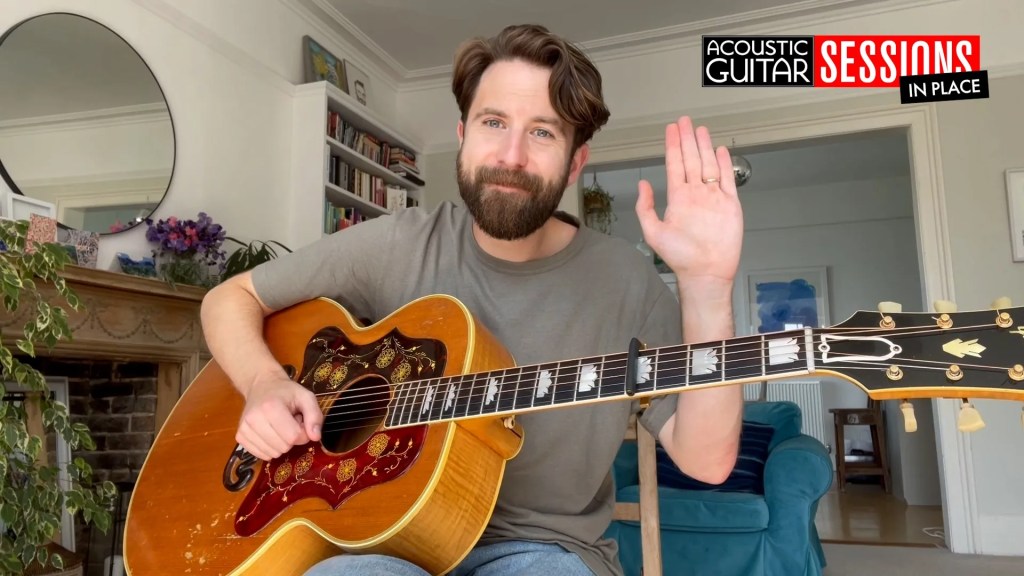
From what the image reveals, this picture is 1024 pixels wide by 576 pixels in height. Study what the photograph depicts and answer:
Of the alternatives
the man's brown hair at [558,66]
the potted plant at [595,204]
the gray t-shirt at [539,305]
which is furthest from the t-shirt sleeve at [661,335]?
the potted plant at [595,204]

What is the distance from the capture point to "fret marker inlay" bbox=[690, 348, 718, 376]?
733mm

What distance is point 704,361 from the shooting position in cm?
74

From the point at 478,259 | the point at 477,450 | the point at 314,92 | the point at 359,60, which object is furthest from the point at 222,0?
the point at 477,450

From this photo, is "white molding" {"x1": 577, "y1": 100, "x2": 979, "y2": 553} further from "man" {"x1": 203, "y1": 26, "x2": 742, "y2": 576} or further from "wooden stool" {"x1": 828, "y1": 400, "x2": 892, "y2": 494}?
"man" {"x1": 203, "y1": 26, "x2": 742, "y2": 576}

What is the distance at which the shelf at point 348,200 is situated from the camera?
3.78 metres

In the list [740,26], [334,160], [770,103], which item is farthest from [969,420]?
[740,26]

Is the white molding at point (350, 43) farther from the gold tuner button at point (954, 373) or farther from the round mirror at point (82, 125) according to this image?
the gold tuner button at point (954, 373)

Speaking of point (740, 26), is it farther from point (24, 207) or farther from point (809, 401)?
point (809, 401)

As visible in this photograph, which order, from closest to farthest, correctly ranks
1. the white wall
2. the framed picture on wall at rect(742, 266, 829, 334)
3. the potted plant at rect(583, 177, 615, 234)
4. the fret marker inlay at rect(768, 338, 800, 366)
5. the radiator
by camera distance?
the fret marker inlay at rect(768, 338, 800, 366) → the white wall → the potted plant at rect(583, 177, 615, 234) → the radiator → the framed picture on wall at rect(742, 266, 829, 334)

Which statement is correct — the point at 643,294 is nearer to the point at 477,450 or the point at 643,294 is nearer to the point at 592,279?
the point at 592,279

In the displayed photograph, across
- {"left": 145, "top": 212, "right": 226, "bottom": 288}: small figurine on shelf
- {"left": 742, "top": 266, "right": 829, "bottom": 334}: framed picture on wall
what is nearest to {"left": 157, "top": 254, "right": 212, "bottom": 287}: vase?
{"left": 145, "top": 212, "right": 226, "bottom": 288}: small figurine on shelf

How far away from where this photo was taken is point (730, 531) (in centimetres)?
278

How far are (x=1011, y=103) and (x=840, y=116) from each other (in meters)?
0.80

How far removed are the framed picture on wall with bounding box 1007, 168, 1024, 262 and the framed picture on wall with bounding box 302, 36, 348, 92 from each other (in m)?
3.57
